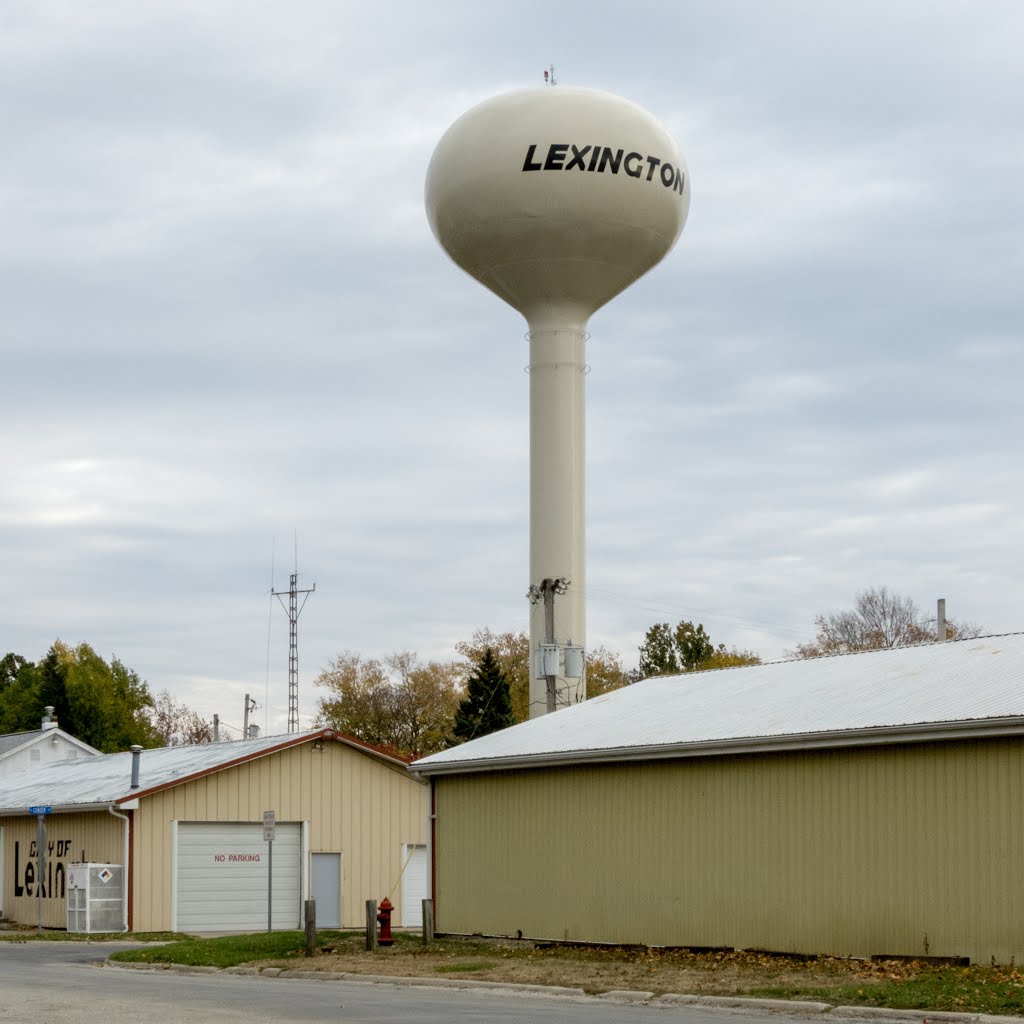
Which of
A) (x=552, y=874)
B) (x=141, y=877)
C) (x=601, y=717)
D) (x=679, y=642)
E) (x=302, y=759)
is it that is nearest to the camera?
(x=552, y=874)

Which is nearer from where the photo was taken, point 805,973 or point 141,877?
point 805,973

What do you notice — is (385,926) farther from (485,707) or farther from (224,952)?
(485,707)

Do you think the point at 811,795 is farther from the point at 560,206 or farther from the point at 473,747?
the point at 560,206

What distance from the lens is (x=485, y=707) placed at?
185 ft

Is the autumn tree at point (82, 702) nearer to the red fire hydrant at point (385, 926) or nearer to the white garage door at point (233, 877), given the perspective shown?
the white garage door at point (233, 877)

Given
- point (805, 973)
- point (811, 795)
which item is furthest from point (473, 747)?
point (805, 973)

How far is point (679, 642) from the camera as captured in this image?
81.8m

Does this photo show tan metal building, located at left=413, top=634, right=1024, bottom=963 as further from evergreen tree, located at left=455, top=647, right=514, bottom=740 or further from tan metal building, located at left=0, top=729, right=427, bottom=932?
evergreen tree, located at left=455, top=647, right=514, bottom=740

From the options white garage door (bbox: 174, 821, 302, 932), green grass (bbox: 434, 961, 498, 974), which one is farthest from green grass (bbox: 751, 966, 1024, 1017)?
white garage door (bbox: 174, 821, 302, 932)

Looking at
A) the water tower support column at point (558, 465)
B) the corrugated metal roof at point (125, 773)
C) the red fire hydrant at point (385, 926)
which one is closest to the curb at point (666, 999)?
the red fire hydrant at point (385, 926)

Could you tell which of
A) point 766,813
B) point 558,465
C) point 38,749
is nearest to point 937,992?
point 766,813

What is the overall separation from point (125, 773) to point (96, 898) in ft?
18.2

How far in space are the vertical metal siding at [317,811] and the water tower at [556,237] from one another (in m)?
4.98

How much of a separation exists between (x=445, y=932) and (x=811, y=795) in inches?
333
